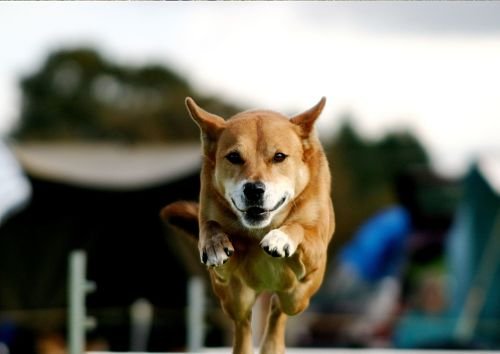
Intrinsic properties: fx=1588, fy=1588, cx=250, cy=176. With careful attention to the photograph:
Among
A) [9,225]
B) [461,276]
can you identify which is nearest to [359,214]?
[461,276]

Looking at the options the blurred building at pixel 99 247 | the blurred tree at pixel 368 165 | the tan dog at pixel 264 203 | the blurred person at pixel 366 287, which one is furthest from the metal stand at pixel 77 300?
the blurred tree at pixel 368 165

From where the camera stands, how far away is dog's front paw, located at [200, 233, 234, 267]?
5148mm

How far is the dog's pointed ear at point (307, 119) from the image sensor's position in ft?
17.3

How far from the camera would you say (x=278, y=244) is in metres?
5.13

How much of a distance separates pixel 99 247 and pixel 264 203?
1567 cm

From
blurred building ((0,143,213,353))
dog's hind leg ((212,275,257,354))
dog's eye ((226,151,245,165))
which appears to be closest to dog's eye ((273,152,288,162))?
dog's eye ((226,151,245,165))

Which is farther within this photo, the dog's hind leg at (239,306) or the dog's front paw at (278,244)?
the dog's hind leg at (239,306)

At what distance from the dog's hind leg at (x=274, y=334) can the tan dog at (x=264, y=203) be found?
0.50 metres

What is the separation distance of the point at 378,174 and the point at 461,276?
31.5 feet

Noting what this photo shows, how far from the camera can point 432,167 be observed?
32.0 meters

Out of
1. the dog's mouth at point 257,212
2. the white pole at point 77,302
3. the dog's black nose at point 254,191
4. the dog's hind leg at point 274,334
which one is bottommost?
the white pole at point 77,302

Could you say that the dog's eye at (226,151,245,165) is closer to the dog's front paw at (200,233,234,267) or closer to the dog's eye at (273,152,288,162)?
the dog's eye at (273,152,288,162)

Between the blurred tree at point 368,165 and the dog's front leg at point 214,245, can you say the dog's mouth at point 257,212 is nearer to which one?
the dog's front leg at point 214,245

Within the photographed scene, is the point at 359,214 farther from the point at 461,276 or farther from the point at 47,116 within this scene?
the point at 47,116
